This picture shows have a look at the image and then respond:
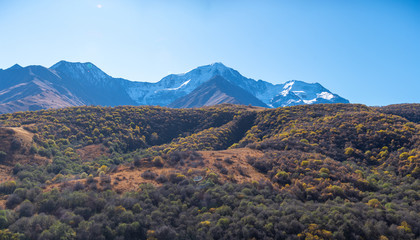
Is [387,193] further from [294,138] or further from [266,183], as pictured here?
[294,138]

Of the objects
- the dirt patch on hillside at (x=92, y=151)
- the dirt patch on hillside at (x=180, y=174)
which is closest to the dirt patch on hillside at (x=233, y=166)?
the dirt patch on hillside at (x=180, y=174)

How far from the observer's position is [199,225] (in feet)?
58.0

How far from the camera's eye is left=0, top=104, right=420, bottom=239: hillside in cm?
1706

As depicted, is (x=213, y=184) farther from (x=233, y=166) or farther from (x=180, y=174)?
(x=233, y=166)

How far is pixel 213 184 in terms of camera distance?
24266mm

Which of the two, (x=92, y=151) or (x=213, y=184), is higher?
(x=213, y=184)

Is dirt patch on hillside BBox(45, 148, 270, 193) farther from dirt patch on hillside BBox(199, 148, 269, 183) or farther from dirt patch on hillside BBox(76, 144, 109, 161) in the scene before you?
dirt patch on hillside BBox(76, 144, 109, 161)

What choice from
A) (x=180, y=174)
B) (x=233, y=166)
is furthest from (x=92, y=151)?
(x=233, y=166)

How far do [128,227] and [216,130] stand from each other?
43.2 meters

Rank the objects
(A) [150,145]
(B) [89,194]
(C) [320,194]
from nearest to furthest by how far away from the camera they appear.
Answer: (B) [89,194]
(C) [320,194]
(A) [150,145]

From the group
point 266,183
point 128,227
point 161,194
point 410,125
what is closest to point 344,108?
point 410,125

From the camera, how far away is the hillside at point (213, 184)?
56.0ft

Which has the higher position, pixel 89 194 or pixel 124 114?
pixel 124 114

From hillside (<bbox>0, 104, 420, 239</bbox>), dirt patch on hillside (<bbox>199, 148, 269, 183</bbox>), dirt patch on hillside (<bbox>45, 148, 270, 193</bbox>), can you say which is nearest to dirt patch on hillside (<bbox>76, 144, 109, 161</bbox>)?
hillside (<bbox>0, 104, 420, 239</bbox>)
